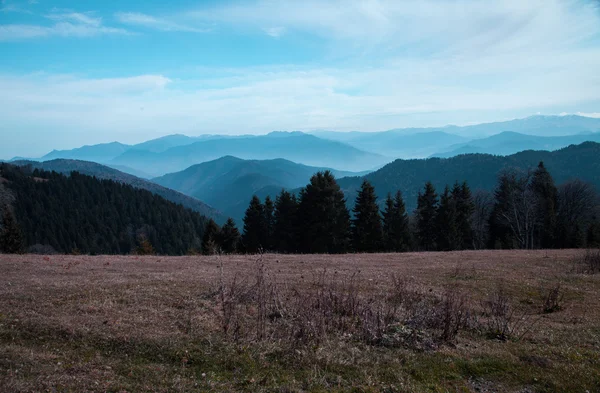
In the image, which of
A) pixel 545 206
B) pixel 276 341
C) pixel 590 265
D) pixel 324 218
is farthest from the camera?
pixel 545 206

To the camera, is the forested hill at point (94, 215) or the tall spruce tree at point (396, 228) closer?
the tall spruce tree at point (396, 228)

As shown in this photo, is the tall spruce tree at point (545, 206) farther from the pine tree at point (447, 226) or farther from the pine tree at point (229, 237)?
the pine tree at point (229, 237)

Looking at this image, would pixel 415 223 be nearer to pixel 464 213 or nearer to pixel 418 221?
pixel 418 221

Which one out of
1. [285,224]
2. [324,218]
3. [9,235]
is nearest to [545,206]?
[324,218]

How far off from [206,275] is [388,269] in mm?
7813

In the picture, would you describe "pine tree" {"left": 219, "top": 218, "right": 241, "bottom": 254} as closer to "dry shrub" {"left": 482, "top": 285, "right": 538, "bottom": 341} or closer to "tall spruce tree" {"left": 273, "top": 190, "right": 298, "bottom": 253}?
"tall spruce tree" {"left": 273, "top": 190, "right": 298, "bottom": 253}

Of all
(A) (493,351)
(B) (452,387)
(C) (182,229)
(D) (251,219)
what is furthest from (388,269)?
(C) (182,229)

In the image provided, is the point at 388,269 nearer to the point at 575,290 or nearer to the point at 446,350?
the point at 575,290

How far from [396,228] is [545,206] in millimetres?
18491

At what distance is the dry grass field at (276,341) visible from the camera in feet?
17.4

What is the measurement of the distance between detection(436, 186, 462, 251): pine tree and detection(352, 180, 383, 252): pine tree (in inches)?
323

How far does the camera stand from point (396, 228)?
144 feet

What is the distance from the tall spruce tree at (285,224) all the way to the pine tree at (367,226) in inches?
270

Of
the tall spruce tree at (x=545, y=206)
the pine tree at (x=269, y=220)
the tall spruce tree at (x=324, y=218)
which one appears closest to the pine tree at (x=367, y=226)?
the tall spruce tree at (x=324, y=218)
